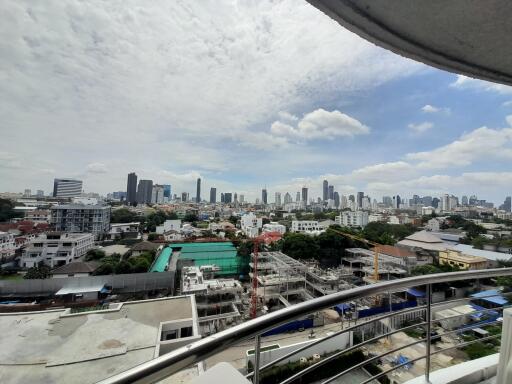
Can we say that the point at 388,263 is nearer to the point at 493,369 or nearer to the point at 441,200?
the point at 493,369

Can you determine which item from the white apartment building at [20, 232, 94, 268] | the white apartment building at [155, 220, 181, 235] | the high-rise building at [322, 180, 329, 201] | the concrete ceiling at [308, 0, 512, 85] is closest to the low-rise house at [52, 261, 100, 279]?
the white apartment building at [20, 232, 94, 268]

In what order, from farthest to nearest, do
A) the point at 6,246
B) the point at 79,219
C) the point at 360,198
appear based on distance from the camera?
the point at 360,198, the point at 79,219, the point at 6,246

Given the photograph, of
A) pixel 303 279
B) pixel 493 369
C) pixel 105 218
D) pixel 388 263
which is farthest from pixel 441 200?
pixel 493 369

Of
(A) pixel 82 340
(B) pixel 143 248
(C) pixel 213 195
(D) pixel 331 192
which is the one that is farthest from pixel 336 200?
(A) pixel 82 340

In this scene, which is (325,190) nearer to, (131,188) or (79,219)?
(131,188)

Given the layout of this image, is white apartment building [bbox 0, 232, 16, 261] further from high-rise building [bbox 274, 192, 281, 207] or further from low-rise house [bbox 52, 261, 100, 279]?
high-rise building [bbox 274, 192, 281, 207]

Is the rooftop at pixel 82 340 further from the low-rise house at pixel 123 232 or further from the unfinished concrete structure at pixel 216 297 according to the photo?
the low-rise house at pixel 123 232
